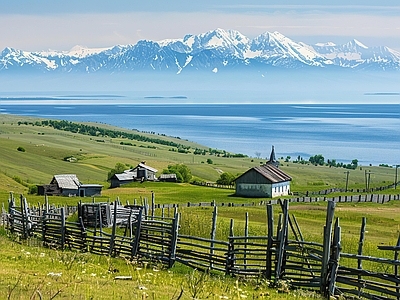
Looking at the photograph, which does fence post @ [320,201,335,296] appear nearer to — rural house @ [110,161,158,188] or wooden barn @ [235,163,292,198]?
wooden barn @ [235,163,292,198]

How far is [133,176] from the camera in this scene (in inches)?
4075

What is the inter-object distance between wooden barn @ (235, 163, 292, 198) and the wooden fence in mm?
54407

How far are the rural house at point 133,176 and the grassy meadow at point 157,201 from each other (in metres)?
2.39

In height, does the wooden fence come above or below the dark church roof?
above

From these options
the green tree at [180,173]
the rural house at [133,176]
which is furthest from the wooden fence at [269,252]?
the green tree at [180,173]

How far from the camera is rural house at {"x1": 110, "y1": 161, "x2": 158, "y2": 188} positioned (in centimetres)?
10154

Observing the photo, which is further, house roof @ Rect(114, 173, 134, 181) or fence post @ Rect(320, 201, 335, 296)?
house roof @ Rect(114, 173, 134, 181)

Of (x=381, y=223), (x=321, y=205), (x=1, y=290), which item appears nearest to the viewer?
(x=1, y=290)

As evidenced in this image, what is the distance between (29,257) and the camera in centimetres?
2020

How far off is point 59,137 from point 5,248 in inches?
7006

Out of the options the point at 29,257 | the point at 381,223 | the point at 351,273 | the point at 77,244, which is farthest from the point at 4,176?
the point at 351,273

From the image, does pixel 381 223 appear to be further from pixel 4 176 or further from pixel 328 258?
pixel 4 176

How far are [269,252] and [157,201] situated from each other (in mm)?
51187

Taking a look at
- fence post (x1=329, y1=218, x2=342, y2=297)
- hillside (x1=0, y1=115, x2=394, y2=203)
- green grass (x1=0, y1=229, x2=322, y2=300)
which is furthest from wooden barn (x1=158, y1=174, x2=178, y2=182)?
fence post (x1=329, y1=218, x2=342, y2=297)
